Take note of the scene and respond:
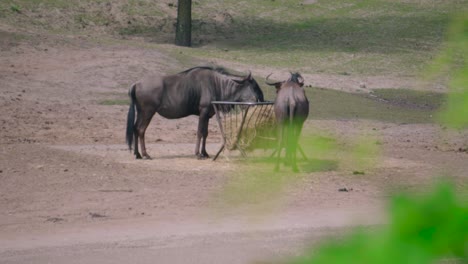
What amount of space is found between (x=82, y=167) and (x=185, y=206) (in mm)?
2367

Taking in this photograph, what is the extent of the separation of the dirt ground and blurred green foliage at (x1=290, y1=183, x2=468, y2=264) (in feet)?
0.07

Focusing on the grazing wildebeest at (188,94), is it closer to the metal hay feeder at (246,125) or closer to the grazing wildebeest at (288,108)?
the metal hay feeder at (246,125)

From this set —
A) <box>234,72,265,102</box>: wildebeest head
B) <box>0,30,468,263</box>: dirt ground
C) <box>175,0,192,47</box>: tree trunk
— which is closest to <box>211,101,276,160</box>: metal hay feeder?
<box>234,72,265,102</box>: wildebeest head

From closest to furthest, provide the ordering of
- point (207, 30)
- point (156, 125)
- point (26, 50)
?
point (156, 125) < point (26, 50) < point (207, 30)

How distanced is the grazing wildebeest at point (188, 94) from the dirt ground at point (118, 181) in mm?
531

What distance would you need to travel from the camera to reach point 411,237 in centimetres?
65

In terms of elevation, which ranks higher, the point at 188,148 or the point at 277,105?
the point at 277,105

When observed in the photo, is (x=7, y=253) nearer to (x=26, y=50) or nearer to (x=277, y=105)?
(x=277, y=105)

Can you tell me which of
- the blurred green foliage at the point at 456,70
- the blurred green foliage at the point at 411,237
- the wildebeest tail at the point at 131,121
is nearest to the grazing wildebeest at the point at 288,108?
the wildebeest tail at the point at 131,121

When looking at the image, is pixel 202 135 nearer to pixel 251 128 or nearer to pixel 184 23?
pixel 251 128

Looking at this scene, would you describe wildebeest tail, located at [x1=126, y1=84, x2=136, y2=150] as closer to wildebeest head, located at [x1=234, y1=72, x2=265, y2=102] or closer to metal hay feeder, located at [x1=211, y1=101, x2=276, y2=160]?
metal hay feeder, located at [x1=211, y1=101, x2=276, y2=160]

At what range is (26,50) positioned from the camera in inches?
857

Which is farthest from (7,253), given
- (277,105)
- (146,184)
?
(277,105)

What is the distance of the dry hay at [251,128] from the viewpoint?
13.4 meters
